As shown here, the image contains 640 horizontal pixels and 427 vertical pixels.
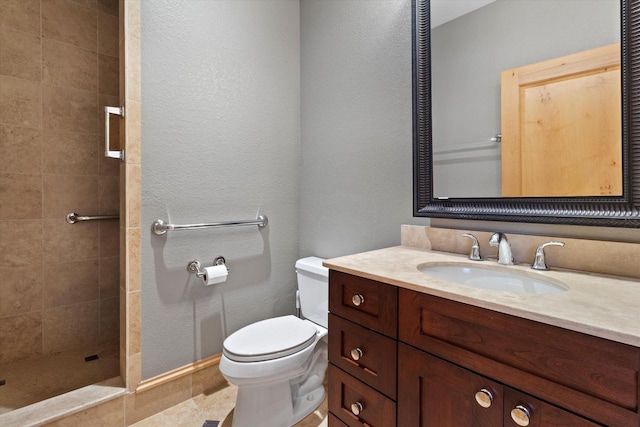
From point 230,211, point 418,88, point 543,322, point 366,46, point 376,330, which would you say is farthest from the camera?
point 230,211

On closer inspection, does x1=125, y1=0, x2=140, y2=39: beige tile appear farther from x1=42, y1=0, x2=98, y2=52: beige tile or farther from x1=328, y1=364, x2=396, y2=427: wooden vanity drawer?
x1=328, y1=364, x2=396, y2=427: wooden vanity drawer

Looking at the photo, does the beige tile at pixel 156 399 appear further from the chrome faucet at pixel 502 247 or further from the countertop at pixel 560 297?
the chrome faucet at pixel 502 247

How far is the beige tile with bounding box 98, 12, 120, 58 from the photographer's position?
1.97 meters

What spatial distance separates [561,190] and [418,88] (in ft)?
2.29

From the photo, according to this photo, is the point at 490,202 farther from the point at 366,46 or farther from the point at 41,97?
the point at 41,97

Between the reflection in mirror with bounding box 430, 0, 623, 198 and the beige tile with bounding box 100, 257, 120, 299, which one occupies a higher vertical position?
the reflection in mirror with bounding box 430, 0, 623, 198

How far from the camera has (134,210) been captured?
1375mm

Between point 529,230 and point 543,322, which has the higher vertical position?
point 529,230

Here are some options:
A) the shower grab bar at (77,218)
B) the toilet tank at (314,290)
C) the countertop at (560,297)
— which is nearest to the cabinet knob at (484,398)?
the countertop at (560,297)

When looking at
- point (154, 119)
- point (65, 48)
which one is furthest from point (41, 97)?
point (154, 119)

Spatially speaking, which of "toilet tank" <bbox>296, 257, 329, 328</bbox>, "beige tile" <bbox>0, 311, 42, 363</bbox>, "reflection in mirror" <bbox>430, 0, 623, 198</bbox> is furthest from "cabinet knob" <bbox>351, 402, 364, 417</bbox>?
"beige tile" <bbox>0, 311, 42, 363</bbox>

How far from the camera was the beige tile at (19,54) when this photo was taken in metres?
1.66

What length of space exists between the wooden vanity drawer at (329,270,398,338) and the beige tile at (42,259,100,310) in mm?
1798

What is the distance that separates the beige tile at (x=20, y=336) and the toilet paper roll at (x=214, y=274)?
1.17 meters
